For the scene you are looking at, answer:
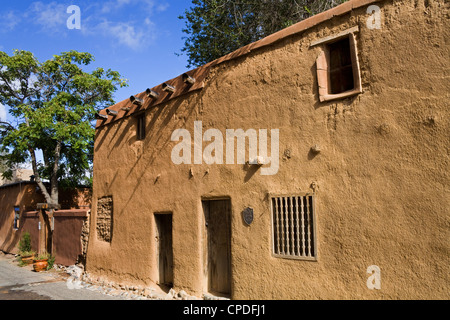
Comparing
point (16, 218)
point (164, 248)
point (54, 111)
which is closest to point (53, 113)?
point (54, 111)

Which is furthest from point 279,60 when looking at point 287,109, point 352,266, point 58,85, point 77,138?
point 58,85

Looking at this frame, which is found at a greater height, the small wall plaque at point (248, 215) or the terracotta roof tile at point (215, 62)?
the terracotta roof tile at point (215, 62)

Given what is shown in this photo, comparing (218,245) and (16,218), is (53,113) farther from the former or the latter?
(218,245)

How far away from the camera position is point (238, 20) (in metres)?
14.8

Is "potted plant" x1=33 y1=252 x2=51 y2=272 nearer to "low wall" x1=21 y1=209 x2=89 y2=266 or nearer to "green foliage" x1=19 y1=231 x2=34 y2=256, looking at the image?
"low wall" x1=21 y1=209 x2=89 y2=266

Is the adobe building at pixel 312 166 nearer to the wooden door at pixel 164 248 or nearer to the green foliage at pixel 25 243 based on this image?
the wooden door at pixel 164 248

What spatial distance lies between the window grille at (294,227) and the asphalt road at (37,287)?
170 inches

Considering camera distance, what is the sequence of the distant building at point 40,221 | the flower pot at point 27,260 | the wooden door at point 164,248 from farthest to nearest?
the flower pot at point 27,260 → the distant building at point 40,221 → the wooden door at point 164,248

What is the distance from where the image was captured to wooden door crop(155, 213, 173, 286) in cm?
816

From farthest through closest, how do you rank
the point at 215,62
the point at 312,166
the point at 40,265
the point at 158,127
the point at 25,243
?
the point at 25,243
the point at 40,265
the point at 158,127
the point at 215,62
the point at 312,166

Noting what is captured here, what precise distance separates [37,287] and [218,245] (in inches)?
228

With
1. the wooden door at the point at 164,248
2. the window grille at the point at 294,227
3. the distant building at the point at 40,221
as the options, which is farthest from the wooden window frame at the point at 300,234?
the distant building at the point at 40,221

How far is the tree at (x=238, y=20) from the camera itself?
45.3ft

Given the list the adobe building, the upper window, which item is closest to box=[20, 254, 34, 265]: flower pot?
the adobe building
